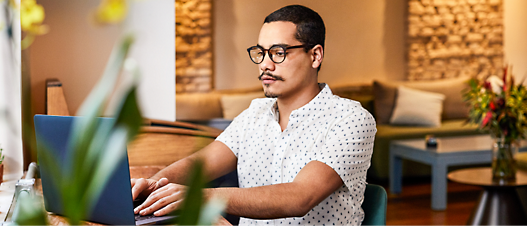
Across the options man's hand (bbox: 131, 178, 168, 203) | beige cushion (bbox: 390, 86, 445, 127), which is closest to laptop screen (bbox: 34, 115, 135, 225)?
man's hand (bbox: 131, 178, 168, 203)

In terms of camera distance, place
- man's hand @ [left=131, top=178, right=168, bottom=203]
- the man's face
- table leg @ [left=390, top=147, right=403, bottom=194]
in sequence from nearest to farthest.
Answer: man's hand @ [left=131, top=178, right=168, bottom=203]
the man's face
table leg @ [left=390, top=147, right=403, bottom=194]

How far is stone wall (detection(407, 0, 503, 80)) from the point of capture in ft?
16.1

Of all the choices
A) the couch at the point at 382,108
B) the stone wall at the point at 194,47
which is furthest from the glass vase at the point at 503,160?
the stone wall at the point at 194,47

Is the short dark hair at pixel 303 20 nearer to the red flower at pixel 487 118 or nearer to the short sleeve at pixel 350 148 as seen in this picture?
the short sleeve at pixel 350 148

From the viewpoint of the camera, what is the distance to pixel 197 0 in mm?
4238

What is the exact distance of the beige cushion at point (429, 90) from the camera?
14.7 feet

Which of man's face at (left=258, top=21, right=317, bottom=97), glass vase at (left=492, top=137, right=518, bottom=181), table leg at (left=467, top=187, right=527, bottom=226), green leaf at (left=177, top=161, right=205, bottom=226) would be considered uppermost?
man's face at (left=258, top=21, right=317, bottom=97)

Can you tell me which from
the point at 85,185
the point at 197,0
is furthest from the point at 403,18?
the point at 85,185

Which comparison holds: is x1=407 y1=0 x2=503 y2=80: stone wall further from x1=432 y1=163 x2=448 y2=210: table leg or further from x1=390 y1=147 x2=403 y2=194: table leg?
x1=432 y1=163 x2=448 y2=210: table leg

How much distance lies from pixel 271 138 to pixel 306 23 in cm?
34

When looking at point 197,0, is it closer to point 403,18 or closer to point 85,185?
point 403,18

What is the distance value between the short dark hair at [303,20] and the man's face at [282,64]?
0.01m

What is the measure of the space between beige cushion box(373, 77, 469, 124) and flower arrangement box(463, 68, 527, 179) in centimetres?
197

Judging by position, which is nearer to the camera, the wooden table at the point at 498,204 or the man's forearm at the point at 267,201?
the man's forearm at the point at 267,201
